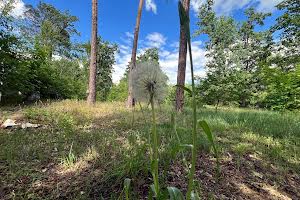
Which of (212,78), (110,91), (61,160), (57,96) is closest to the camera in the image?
(61,160)

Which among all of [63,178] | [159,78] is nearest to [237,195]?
[159,78]

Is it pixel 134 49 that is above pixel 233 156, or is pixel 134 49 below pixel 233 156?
above

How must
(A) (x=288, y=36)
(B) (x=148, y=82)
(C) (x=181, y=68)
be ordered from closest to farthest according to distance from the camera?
(B) (x=148, y=82) → (C) (x=181, y=68) → (A) (x=288, y=36)

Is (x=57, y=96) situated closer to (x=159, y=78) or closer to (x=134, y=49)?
(x=134, y=49)

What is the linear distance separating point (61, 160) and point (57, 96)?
29.0 feet

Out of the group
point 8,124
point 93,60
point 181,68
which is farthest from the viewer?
point 93,60

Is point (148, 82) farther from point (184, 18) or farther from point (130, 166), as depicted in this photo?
point (130, 166)

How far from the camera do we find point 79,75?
27.4m

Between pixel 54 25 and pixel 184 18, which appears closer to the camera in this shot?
pixel 184 18

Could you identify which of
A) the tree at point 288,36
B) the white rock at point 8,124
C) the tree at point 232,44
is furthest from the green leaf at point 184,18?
the tree at point 232,44

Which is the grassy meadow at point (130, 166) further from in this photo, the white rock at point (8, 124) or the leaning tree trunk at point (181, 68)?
the leaning tree trunk at point (181, 68)

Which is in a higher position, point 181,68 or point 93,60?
point 93,60

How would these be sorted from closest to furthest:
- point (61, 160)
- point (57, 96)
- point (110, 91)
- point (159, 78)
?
point (159, 78) → point (61, 160) → point (57, 96) → point (110, 91)

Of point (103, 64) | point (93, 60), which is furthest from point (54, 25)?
point (93, 60)
